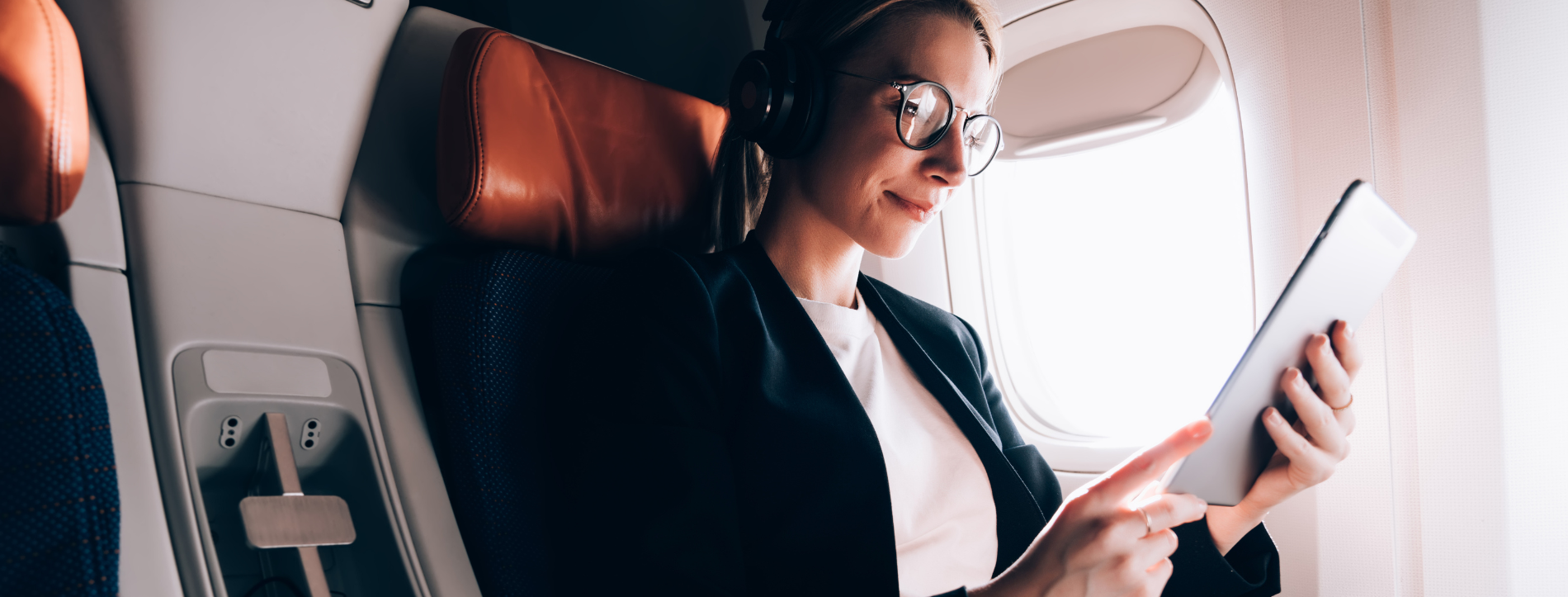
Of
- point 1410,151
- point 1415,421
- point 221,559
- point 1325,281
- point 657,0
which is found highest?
point 657,0

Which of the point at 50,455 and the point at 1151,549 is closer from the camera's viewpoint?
the point at 50,455

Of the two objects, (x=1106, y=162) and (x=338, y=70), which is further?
(x=1106, y=162)

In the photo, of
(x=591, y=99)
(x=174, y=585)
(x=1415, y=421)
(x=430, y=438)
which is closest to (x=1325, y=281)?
(x=1415, y=421)

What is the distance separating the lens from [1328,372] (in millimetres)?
856

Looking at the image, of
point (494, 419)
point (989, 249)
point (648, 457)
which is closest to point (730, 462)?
point (648, 457)

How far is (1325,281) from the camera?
778mm

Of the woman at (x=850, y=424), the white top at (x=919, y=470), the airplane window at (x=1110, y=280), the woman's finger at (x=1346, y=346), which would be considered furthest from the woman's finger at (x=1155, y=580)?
the airplane window at (x=1110, y=280)

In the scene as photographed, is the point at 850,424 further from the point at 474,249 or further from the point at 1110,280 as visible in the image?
the point at 1110,280

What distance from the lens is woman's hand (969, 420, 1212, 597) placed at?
Result: 0.69 metres

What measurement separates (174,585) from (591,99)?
0.70 metres

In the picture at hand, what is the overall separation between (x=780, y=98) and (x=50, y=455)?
796 millimetres

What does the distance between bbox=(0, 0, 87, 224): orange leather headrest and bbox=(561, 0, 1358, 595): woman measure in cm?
46

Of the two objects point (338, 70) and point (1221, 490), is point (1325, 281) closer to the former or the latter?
point (1221, 490)

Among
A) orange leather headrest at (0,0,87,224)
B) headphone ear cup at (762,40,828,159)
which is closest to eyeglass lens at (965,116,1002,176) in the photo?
headphone ear cup at (762,40,828,159)
